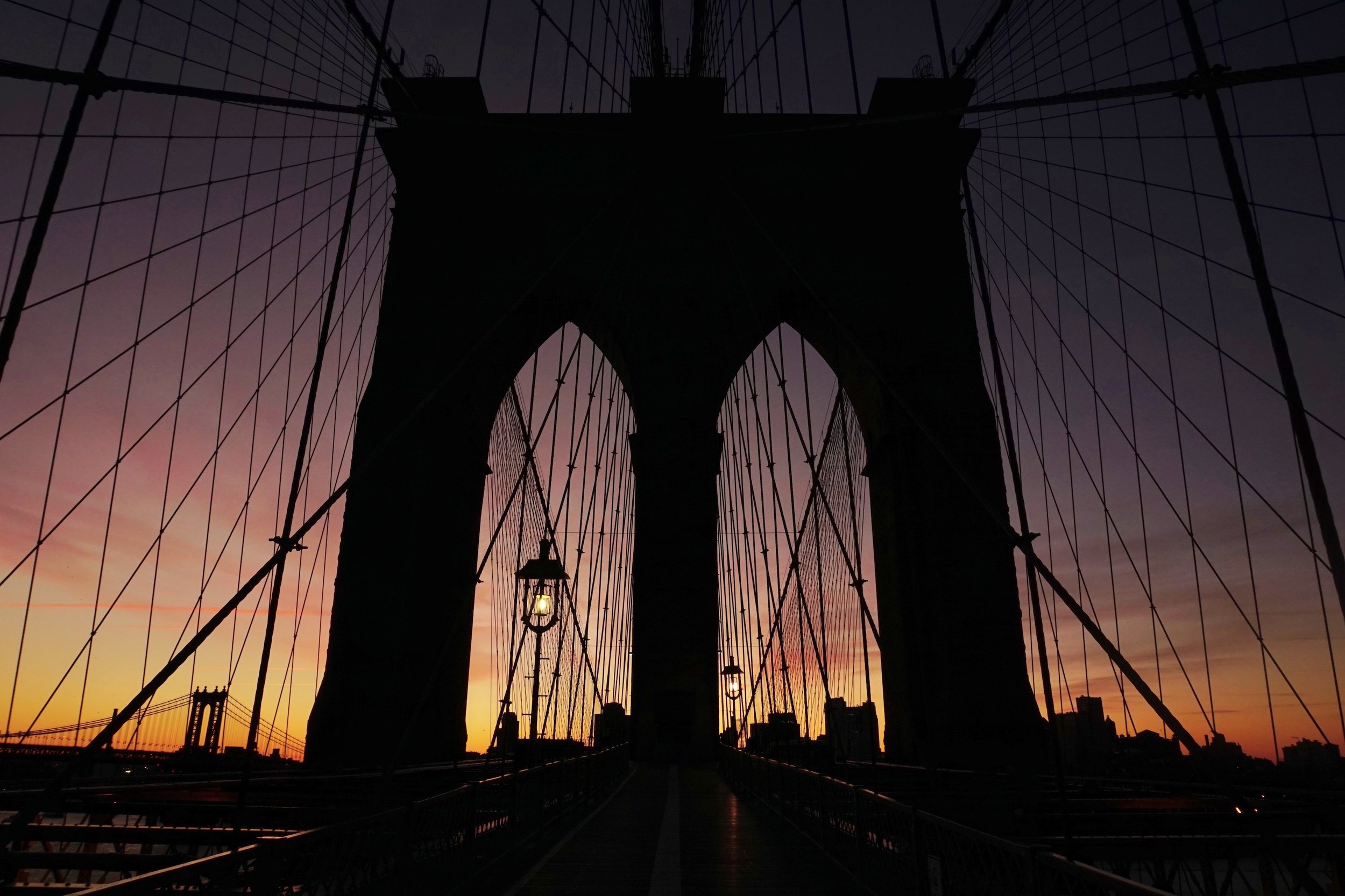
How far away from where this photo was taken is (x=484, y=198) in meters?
17.3

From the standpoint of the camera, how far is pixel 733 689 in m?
21.3

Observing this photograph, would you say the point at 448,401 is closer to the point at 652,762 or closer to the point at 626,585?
the point at 626,585

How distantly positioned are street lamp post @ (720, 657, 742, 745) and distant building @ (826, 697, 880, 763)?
2.15 metres

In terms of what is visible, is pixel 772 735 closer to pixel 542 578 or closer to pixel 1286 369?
pixel 542 578

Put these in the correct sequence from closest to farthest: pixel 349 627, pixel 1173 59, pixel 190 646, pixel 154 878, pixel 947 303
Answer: pixel 154 878 < pixel 190 646 < pixel 1173 59 < pixel 349 627 < pixel 947 303

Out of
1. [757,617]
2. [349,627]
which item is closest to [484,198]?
[349,627]

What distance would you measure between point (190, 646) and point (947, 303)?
14.6 meters

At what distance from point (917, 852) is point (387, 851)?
261 centimetres

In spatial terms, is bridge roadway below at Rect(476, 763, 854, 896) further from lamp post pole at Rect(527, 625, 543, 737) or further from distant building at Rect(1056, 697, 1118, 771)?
distant building at Rect(1056, 697, 1118, 771)

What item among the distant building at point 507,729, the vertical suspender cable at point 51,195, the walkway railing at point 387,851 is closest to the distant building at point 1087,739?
the distant building at point 507,729

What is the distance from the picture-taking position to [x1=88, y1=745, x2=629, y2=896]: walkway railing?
2889 millimetres

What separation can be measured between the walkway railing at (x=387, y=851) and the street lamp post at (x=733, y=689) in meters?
11.0

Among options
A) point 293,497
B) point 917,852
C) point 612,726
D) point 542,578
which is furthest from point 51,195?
point 612,726

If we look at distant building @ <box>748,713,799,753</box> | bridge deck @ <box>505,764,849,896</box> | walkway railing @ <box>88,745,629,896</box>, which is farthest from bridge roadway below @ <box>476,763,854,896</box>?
distant building @ <box>748,713,799,753</box>
